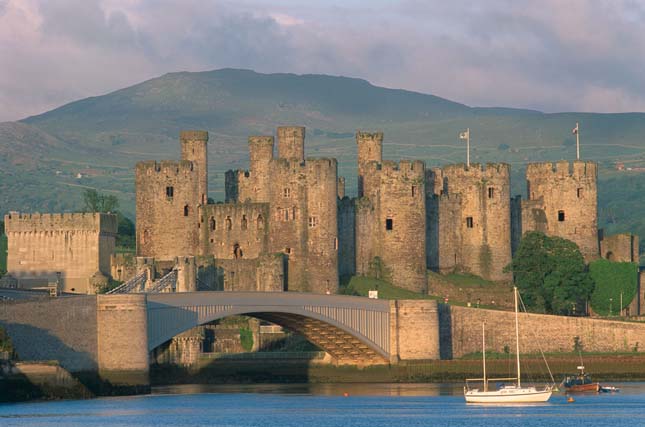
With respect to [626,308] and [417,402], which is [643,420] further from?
[626,308]

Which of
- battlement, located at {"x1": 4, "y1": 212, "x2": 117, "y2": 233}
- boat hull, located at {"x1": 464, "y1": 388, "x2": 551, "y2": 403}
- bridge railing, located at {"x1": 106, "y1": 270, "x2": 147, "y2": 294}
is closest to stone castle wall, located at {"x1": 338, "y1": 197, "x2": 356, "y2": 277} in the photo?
bridge railing, located at {"x1": 106, "y1": 270, "x2": 147, "y2": 294}

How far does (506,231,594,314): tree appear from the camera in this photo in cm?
9912

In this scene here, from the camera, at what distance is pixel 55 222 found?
3920 inches

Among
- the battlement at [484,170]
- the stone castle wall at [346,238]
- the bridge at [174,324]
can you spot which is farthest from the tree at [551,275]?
the bridge at [174,324]

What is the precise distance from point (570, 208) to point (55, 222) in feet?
90.4

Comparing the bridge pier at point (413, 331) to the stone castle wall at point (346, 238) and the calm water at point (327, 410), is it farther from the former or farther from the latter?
the stone castle wall at point (346, 238)

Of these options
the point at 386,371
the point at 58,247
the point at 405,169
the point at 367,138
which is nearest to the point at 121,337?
the point at 386,371

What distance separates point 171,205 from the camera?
98875mm

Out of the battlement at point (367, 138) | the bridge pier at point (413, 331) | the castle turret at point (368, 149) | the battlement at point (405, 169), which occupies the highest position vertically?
the battlement at point (367, 138)

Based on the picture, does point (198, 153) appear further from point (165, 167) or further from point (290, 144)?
point (290, 144)

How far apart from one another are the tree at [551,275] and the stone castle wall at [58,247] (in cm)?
2131

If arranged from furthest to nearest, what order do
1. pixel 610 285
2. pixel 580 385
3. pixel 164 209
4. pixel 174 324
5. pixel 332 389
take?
pixel 610 285 → pixel 164 209 → pixel 332 389 → pixel 580 385 → pixel 174 324

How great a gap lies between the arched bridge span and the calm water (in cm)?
278

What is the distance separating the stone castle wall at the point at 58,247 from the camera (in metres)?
98.4
